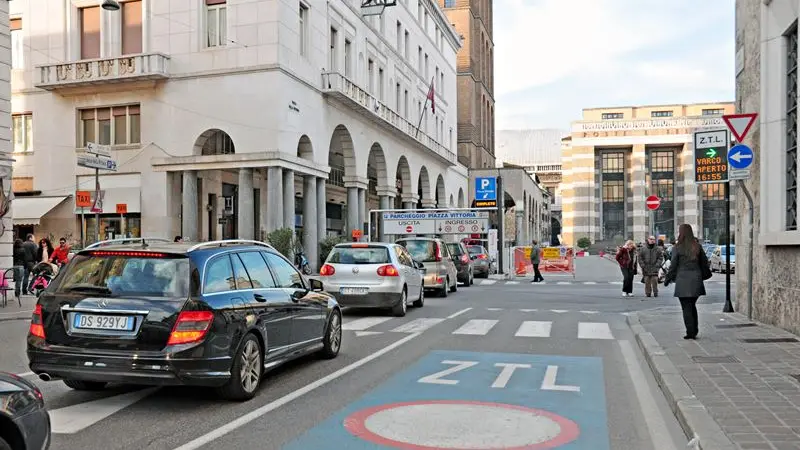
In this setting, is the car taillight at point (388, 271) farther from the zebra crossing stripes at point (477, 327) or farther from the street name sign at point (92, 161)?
the street name sign at point (92, 161)

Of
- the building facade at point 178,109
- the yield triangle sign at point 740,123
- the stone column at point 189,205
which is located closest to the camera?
the yield triangle sign at point 740,123

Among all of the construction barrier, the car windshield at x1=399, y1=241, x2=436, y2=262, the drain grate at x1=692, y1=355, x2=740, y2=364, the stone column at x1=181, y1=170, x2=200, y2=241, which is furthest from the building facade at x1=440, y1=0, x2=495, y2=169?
the drain grate at x1=692, y1=355, x2=740, y2=364

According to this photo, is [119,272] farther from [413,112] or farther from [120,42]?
[413,112]

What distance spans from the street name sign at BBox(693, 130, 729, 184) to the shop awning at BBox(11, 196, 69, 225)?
27524 millimetres

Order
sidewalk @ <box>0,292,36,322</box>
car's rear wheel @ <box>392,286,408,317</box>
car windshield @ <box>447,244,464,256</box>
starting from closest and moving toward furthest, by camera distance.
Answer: car's rear wheel @ <box>392,286,408,317</box>
sidewalk @ <box>0,292,36,322</box>
car windshield @ <box>447,244,464,256</box>

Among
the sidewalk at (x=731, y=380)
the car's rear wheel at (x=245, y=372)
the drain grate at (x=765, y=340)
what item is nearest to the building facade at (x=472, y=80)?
the sidewalk at (x=731, y=380)

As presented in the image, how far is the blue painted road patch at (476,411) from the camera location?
215 inches

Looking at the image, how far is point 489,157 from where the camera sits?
86125 millimetres

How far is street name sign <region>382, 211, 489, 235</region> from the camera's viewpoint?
32688 millimetres

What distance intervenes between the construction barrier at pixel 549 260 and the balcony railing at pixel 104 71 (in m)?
18.3

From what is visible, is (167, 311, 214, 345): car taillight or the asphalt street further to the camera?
(167, 311, 214, 345): car taillight

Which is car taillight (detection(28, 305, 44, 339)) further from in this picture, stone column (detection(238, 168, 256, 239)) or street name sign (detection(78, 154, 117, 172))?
stone column (detection(238, 168, 256, 239))

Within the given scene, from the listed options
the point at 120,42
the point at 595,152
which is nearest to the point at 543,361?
the point at 120,42

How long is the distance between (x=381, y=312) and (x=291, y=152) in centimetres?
1614
